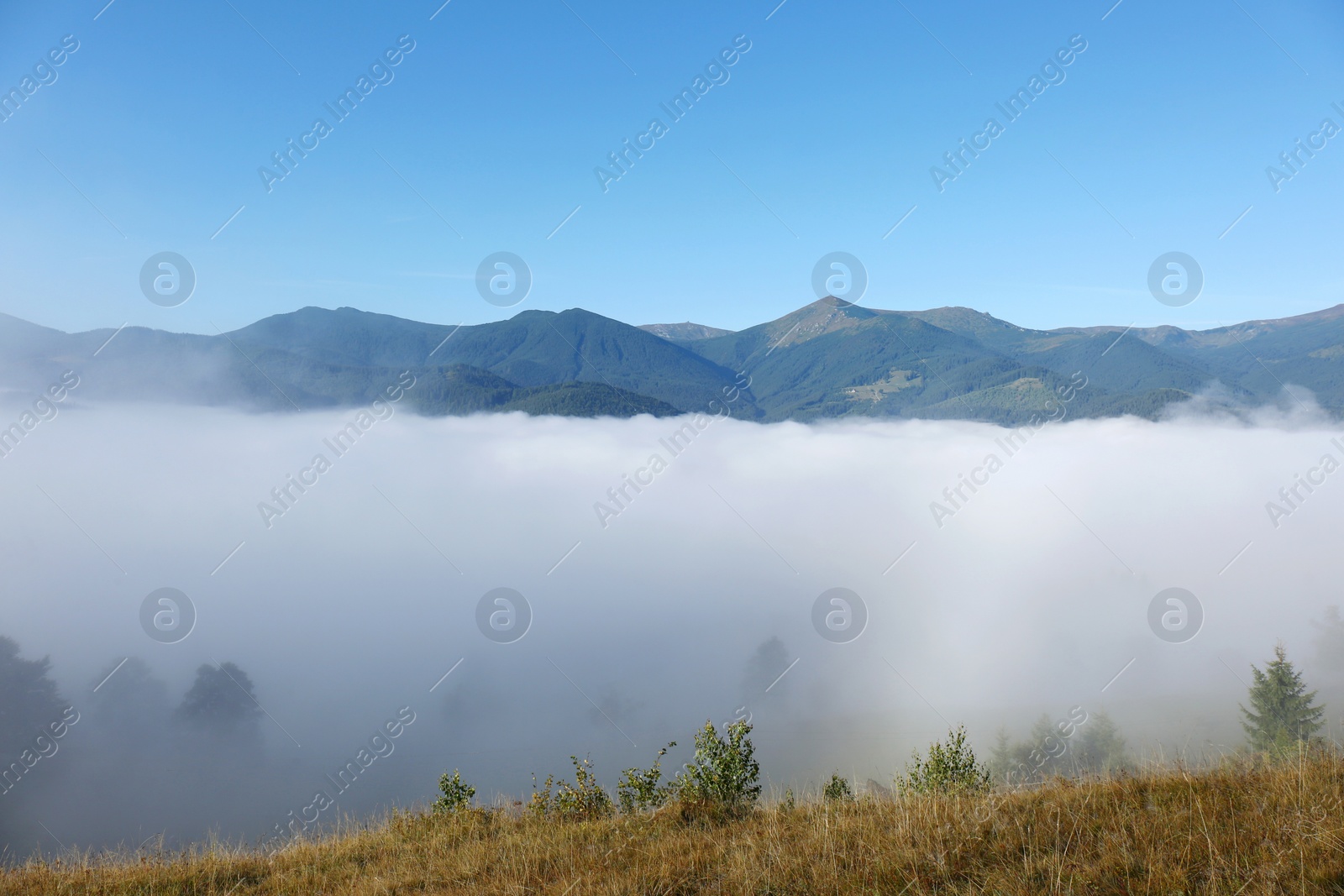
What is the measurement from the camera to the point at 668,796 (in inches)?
496

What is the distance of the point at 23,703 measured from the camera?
119 m

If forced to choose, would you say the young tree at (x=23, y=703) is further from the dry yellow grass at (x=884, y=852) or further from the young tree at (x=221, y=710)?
the dry yellow grass at (x=884, y=852)

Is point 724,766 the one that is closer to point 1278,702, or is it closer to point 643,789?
point 643,789

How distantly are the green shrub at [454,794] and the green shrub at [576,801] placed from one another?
151 cm

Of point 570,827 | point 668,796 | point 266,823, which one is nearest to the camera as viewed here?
point 570,827

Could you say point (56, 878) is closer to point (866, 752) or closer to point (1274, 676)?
point (1274, 676)

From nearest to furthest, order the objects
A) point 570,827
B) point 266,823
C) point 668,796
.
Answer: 1. point 570,827
2. point 668,796
3. point 266,823

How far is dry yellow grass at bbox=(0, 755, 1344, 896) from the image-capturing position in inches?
245

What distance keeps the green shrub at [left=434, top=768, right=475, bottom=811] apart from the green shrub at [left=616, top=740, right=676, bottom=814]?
2.98 m

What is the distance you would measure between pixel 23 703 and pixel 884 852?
552ft

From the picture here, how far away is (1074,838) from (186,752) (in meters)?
242

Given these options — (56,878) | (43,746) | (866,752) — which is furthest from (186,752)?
(56,878)

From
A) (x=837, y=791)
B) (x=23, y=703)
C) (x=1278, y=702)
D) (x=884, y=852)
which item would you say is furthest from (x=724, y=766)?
(x=23, y=703)

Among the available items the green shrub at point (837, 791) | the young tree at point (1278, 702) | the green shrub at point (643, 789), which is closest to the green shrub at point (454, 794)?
the green shrub at point (643, 789)
